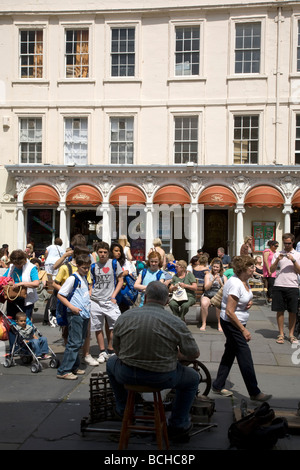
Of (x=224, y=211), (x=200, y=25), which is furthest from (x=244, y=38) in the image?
(x=224, y=211)

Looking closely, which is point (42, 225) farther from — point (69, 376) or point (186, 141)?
point (69, 376)

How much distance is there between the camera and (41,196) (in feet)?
61.8

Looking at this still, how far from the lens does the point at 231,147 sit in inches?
737

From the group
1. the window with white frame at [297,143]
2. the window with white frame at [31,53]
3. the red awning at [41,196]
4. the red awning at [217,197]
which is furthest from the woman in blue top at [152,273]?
the window with white frame at [31,53]

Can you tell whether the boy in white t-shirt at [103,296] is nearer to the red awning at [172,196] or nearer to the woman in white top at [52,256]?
the woman in white top at [52,256]

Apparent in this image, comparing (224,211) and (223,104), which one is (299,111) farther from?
(224,211)

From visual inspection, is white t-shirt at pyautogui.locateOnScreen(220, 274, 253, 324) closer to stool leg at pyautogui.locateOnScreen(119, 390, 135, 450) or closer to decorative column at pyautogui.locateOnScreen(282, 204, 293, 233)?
stool leg at pyautogui.locateOnScreen(119, 390, 135, 450)

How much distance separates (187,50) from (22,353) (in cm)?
1502

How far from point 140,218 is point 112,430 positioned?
15155 mm

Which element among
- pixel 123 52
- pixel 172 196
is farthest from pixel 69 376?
pixel 123 52

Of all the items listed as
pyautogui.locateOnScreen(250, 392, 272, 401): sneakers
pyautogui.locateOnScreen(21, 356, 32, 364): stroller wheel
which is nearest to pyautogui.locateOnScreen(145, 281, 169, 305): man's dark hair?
pyautogui.locateOnScreen(250, 392, 272, 401): sneakers

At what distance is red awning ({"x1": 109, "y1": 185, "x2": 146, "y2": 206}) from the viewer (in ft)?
61.2

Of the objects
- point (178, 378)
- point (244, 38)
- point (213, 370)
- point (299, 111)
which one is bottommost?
point (213, 370)

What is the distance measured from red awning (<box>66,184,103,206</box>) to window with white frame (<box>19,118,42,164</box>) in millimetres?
2190
